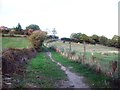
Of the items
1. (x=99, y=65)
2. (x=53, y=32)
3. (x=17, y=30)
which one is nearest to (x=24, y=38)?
(x=17, y=30)

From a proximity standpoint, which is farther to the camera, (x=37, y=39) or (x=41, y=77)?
(x=37, y=39)

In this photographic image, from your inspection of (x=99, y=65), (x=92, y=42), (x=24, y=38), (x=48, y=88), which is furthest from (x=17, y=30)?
(x=48, y=88)

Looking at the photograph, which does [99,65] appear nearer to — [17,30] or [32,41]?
[32,41]

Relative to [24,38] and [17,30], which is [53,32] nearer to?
[17,30]

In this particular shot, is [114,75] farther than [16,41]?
No

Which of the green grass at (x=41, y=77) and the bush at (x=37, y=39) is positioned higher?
the bush at (x=37, y=39)

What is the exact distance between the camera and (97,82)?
17.6 metres

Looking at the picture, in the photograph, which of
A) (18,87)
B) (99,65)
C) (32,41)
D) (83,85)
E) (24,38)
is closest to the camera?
(18,87)

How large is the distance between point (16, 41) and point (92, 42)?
23.3 meters

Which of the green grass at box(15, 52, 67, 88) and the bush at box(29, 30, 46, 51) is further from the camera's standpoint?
the bush at box(29, 30, 46, 51)

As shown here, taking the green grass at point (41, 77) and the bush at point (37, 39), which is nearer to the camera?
the green grass at point (41, 77)

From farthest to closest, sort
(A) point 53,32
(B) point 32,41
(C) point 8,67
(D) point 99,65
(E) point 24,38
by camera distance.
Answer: (A) point 53,32, (E) point 24,38, (B) point 32,41, (D) point 99,65, (C) point 8,67

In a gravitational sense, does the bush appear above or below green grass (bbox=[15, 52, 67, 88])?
above

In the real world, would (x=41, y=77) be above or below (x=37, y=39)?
below
